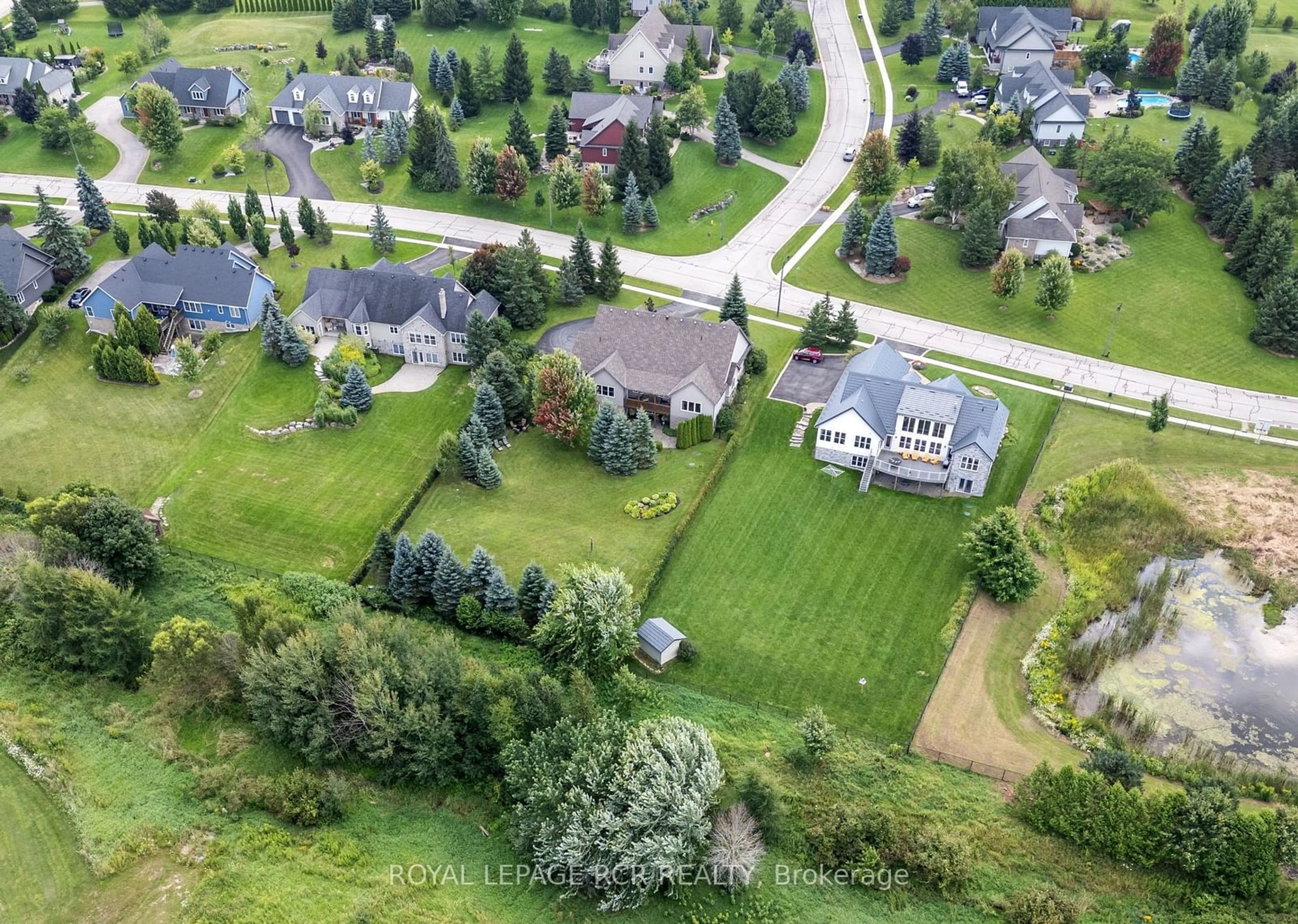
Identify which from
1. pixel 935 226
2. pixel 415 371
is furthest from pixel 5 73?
pixel 935 226

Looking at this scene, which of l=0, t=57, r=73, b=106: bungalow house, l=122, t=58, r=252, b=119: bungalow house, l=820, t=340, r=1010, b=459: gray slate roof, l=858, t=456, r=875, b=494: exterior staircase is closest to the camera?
l=820, t=340, r=1010, b=459: gray slate roof

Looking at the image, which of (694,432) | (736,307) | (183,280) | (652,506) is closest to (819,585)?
(652,506)

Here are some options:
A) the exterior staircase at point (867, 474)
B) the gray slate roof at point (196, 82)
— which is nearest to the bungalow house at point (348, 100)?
the gray slate roof at point (196, 82)

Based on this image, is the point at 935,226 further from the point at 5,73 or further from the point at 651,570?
the point at 5,73

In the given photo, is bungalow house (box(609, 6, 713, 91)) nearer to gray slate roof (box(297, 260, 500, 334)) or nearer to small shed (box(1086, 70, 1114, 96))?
small shed (box(1086, 70, 1114, 96))

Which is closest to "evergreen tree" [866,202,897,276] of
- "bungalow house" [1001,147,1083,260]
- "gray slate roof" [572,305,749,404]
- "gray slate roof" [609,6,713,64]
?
"bungalow house" [1001,147,1083,260]

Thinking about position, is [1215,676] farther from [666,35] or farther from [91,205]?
[666,35]
